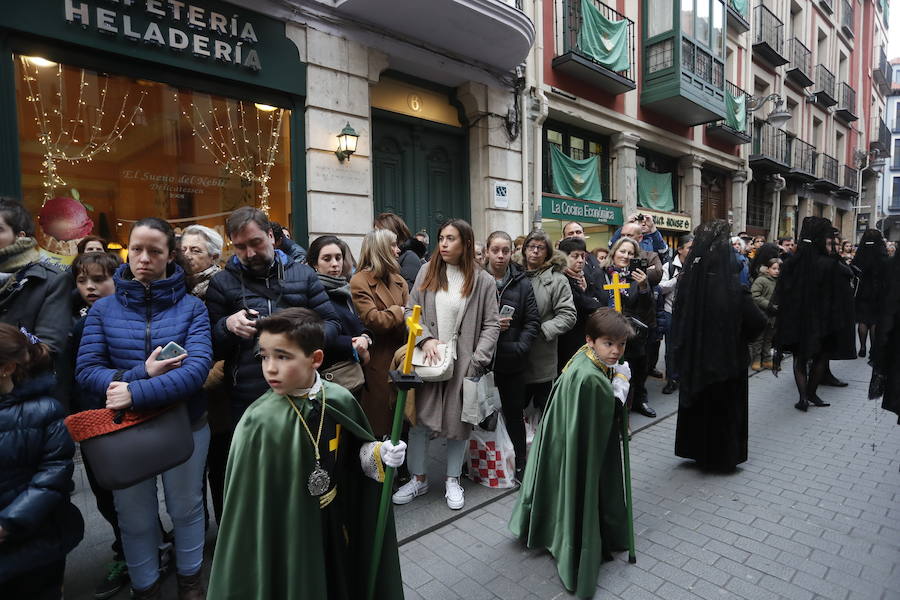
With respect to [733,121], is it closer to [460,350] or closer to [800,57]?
[800,57]

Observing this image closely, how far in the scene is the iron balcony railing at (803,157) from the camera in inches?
796

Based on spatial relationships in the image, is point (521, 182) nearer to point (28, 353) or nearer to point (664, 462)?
point (664, 462)

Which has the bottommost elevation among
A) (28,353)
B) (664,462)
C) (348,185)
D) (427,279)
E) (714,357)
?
(664,462)

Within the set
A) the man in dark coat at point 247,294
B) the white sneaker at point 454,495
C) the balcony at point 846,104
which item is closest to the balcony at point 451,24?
the man in dark coat at point 247,294

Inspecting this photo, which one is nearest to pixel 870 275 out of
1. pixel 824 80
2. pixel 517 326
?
pixel 517 326

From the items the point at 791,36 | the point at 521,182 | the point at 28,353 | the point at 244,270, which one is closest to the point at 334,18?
the point at 521,182

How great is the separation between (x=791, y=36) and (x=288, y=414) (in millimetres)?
24915

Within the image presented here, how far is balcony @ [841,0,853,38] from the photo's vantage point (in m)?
23.6

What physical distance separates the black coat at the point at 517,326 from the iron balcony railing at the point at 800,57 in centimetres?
A: 2136

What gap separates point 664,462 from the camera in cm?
459

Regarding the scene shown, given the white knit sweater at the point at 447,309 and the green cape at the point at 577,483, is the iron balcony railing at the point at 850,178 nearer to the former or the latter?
the white knit sweater at the point at 447,309

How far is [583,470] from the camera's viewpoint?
114 inches

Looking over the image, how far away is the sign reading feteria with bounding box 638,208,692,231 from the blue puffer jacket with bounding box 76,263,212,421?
505 inches

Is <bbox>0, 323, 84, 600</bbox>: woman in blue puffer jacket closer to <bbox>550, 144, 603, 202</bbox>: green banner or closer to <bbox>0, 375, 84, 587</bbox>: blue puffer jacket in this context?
<bbox>0, 375, 84, 587</bbox>: blue puffer jacket
